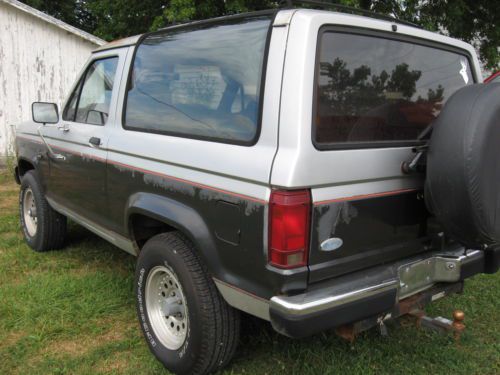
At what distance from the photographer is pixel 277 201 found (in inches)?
78.0

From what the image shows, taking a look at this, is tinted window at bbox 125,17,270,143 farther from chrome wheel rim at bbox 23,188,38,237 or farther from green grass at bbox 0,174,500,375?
chrome wheel rim at bbox 23,188,38,237

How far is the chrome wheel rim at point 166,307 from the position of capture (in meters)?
2.68

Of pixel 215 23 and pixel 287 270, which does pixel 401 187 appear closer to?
pixel 287 270

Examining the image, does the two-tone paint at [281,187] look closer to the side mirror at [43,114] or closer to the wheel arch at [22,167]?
the side mirror at [43,114]

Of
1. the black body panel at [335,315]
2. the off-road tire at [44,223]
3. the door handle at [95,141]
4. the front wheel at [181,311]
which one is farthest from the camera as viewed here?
the off-road tire at [44,223]

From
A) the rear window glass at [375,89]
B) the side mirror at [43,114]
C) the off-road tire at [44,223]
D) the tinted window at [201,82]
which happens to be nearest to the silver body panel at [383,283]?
the rear window glass at [375,89]

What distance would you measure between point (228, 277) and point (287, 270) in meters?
0.37

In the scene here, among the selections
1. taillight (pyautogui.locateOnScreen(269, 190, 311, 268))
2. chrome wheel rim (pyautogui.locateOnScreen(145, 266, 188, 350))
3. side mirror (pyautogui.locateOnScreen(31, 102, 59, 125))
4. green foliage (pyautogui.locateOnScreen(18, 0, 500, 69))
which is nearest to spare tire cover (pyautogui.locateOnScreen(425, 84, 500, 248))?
taillight (pyautogui.locateOnScreen(269, 190, 311, 268))

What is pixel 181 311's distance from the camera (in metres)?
2.67

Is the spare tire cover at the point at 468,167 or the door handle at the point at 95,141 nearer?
the spare tire cover at the point at 468,167

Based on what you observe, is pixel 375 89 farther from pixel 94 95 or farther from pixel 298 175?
pixel 94 95

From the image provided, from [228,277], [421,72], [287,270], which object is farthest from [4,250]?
[421,72]

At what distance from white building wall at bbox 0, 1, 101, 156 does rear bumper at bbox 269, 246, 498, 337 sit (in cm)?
929

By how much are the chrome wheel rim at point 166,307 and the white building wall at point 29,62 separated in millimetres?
8328
